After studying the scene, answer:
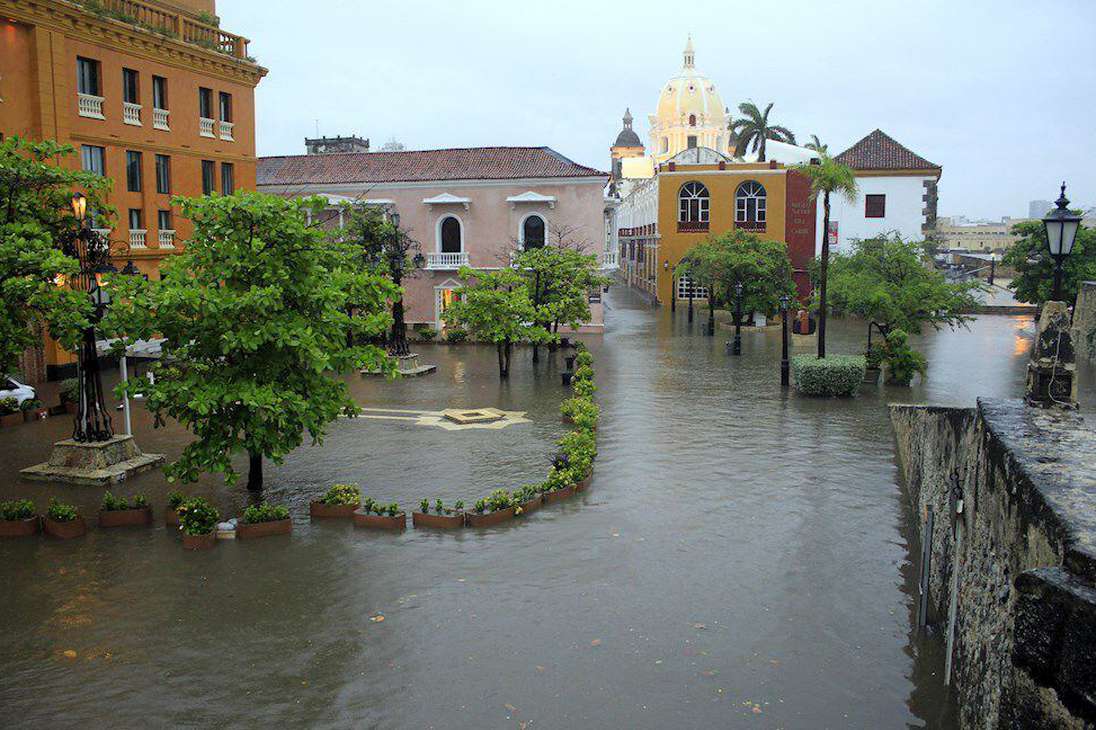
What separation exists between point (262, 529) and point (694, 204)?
4358 cm

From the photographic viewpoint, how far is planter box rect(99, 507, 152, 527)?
1342cm

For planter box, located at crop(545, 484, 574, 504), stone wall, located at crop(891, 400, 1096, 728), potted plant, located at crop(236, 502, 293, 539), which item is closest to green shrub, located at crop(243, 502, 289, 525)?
potted plant, located at crop(236, 502, 293, 539)

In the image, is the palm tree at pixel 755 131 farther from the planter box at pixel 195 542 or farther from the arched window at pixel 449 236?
the planter box at pixel 195 542

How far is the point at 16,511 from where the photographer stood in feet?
42.8

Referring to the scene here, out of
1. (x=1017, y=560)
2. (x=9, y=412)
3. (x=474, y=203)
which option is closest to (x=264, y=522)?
(x=1017, y=560)

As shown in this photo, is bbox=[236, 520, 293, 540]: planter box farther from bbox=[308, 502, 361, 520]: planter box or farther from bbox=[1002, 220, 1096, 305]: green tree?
bbox=[1002, 220, 1096, 305]: green tree

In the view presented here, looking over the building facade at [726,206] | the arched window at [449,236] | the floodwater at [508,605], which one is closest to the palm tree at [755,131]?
the building facade at [726,206]

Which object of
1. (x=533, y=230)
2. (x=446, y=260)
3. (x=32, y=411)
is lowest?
(x=32, y=411)

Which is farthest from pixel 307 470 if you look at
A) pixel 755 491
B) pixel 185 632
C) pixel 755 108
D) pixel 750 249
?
pixel 755 108

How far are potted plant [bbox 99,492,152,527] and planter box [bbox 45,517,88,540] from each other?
366 mm

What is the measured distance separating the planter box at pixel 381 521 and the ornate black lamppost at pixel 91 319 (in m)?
6.04

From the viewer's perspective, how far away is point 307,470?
16797mm

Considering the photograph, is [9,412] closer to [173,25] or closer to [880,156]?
[173,25]

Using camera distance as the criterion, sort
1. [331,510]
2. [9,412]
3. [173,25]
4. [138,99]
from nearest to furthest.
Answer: [331,510], [9,412], [138,99], [173,25]
